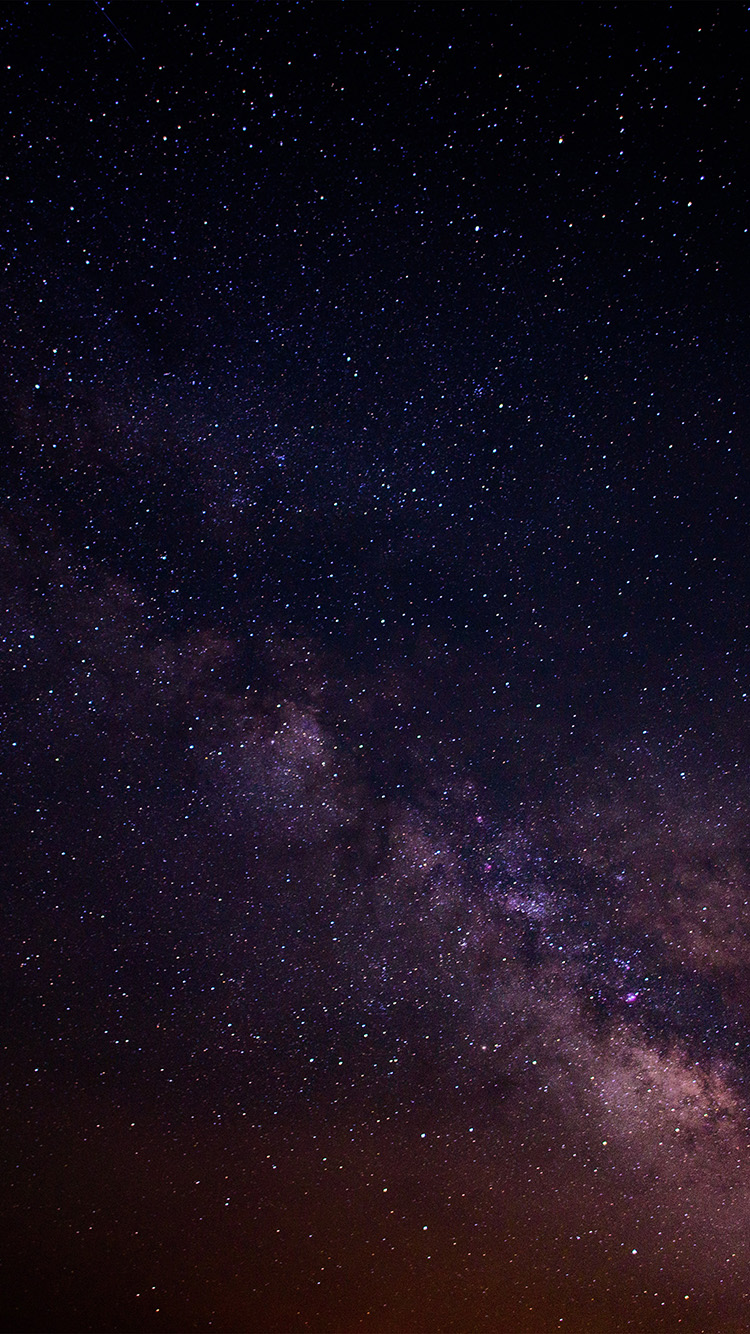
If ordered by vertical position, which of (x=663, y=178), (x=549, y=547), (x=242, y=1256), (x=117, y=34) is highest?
(x=663, y=178)

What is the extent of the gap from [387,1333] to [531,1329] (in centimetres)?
99

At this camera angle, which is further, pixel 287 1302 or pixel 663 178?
pixel 287 1302

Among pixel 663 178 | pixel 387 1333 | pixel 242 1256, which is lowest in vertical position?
pixel 387 1333

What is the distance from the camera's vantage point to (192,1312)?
3578mm

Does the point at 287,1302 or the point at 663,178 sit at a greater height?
the point at 663,178

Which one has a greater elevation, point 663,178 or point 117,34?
point 663,178

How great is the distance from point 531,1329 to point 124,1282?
2777mm

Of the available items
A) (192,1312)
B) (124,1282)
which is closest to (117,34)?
(124,1282)

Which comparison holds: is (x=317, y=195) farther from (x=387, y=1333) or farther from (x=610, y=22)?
(x=387, y=1333)

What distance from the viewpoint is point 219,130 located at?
202cm

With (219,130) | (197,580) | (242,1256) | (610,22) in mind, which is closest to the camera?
(610,22)

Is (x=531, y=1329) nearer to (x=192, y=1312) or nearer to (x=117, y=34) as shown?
(x=192, y=1312)

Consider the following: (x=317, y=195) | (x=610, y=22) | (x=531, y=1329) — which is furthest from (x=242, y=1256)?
(x=610, y=22)

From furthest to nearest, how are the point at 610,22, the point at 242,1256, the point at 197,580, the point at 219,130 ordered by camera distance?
the point at 242,1256
the point at 197,580
the point at 219,130
the point at 610,22
